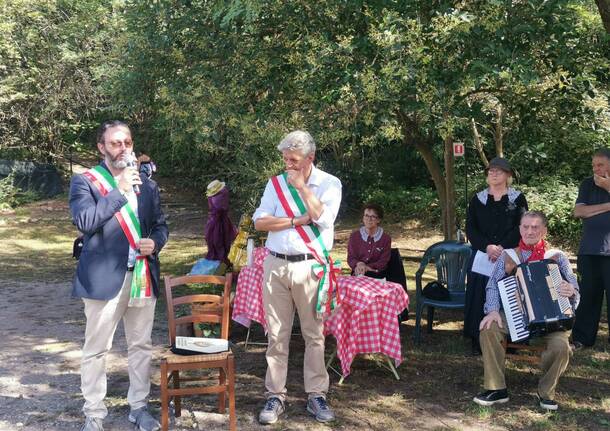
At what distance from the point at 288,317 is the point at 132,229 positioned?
1.18 m

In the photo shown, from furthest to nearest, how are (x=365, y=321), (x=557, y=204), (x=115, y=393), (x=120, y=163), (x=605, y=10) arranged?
(x=557, y=204), (x=605, y=10), (x=365, y=321), (x=115, y=393), (x=120, y=163)

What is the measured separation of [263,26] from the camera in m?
6.09

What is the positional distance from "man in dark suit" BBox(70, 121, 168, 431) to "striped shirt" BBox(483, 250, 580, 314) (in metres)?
2.39

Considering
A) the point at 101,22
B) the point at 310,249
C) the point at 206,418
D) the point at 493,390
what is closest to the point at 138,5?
the point at 310,249

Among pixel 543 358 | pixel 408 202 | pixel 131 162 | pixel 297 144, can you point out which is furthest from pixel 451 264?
pixel 408 202

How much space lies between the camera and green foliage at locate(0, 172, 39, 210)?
17.7 m

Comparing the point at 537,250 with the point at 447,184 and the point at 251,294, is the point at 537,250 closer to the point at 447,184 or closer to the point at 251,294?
the point at 251,294

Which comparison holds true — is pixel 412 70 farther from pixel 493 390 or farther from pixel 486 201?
pixel 493 390

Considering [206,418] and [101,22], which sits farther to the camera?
[101,22]

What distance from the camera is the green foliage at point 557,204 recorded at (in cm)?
1236

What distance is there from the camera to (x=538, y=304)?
172 inches

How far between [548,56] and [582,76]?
1.47 ft

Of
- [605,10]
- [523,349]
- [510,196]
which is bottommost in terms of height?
[523,349]

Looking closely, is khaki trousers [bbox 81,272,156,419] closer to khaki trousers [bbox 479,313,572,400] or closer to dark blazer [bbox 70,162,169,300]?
dark blazer [bbox 70,162,169,300]
